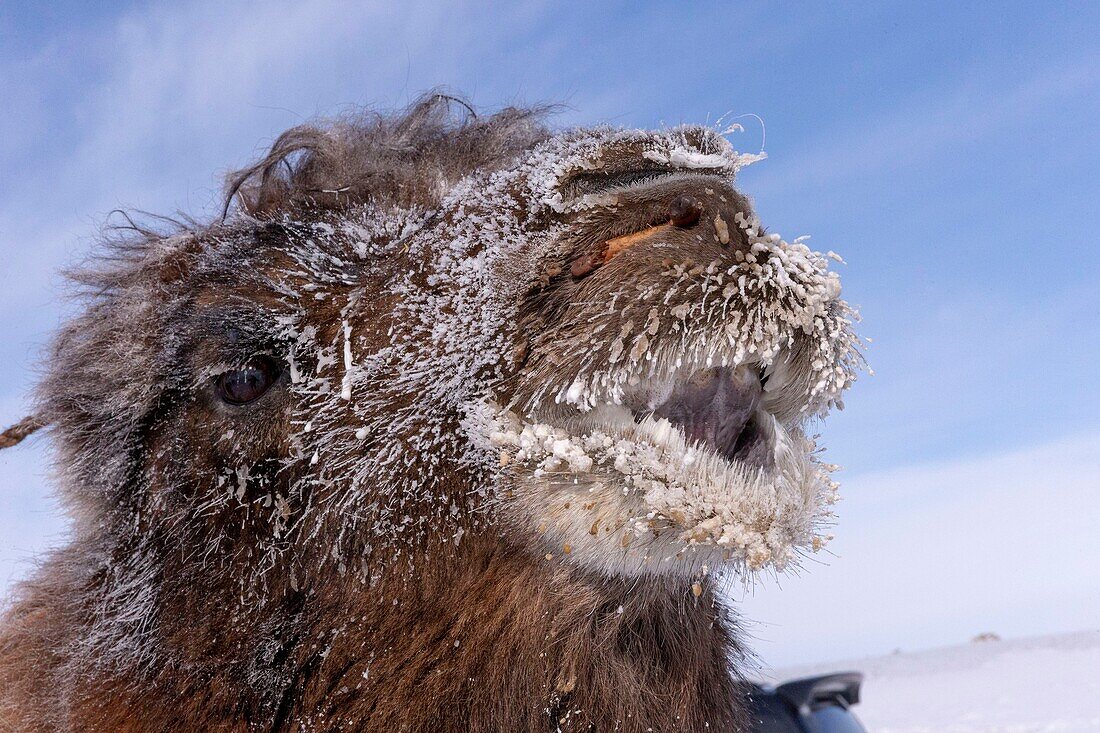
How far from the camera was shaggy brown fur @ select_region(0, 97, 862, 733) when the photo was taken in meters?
2.32

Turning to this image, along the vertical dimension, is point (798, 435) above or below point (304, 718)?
above

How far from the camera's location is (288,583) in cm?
243

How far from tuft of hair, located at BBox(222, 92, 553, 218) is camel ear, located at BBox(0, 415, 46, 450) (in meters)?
0.91

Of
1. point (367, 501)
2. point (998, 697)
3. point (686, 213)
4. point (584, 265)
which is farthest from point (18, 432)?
point (998, 697)

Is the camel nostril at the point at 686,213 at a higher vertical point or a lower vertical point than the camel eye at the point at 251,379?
higher

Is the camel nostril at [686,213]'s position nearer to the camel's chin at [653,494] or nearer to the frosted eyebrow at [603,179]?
the frosted eyebrow at [603,179]

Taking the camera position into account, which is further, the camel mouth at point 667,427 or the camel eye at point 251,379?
the camel eye at point 251,379

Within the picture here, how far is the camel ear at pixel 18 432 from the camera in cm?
298

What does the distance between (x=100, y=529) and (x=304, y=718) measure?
0.81 meters

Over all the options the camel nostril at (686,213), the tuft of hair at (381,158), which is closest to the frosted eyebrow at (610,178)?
the camel nostril at (686,213)

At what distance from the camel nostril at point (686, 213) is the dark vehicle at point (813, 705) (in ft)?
13.5

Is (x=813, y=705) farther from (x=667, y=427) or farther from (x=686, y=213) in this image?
(x=686, y=213)

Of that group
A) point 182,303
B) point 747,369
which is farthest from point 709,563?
point 182,303

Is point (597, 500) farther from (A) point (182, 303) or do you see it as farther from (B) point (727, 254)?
(A) point (182, 303)
